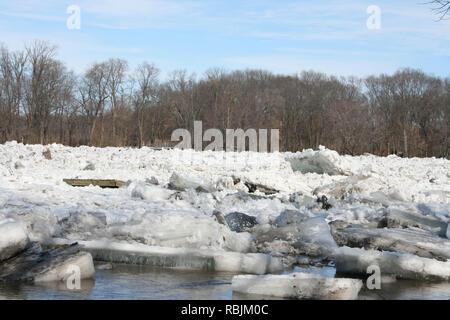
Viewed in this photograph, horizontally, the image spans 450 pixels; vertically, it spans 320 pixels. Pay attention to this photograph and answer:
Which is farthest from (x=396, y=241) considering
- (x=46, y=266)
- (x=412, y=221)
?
(x=46, y=266)

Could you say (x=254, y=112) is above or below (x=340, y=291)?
above

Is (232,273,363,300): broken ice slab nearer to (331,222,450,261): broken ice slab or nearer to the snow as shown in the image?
the snow

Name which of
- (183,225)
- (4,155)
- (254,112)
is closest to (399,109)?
(254,112)

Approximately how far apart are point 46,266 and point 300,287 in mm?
2683

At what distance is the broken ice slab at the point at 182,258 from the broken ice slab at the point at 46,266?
1.94 feet

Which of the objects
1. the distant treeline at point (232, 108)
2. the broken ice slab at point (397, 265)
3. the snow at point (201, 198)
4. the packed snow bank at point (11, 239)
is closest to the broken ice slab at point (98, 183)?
the snow at point (201, 198)

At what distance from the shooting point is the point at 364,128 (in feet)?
152

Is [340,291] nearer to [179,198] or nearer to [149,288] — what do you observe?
[149,288]

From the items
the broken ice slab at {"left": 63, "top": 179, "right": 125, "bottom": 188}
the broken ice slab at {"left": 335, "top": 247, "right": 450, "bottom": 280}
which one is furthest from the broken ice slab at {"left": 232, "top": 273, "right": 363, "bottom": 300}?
the broken ice slab at {"left": 63, "top": 179, "right": 125, "bottom": 188}

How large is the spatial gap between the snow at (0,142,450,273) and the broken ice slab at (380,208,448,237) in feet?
0.66
